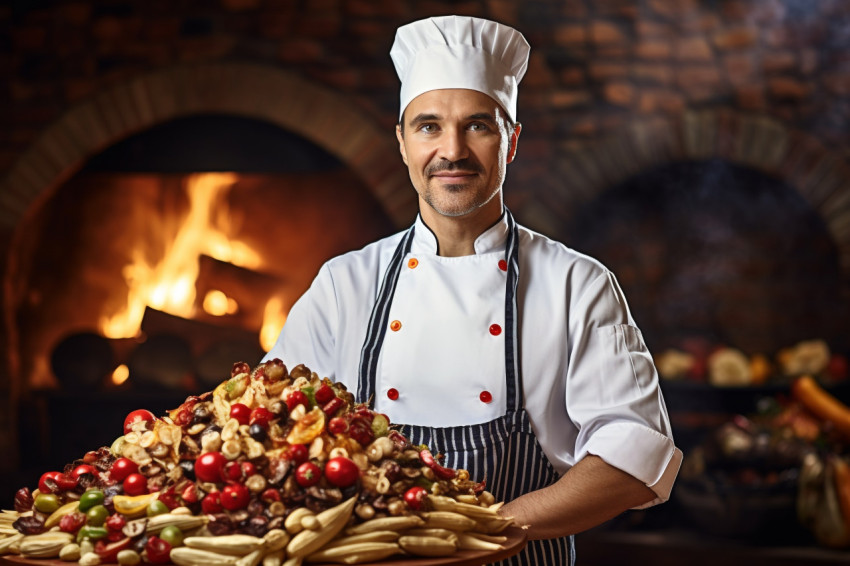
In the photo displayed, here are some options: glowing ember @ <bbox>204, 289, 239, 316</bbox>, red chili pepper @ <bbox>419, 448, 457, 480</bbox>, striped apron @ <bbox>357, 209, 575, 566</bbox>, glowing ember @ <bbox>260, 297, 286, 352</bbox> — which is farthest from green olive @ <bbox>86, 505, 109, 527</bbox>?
glowing ember @ <bbox>204, 289, 239, 316</bbox>

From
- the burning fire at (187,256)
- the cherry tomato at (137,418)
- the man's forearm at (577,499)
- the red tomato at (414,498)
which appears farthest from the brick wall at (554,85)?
the red tomato at (414,498)

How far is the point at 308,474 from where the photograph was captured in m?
1.39

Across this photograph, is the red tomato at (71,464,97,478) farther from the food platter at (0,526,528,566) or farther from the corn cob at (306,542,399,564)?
the corn cob at (306,542,399,564)

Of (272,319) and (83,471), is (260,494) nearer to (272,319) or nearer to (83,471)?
(83,471)

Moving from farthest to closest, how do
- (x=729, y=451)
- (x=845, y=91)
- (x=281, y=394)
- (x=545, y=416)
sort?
(x=845, y=91) < (x=729, y=451) < (x=545, y=416) < (x=281, y=394)

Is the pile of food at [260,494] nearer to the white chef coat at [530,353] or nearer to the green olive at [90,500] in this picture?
the green olive at [90,500]

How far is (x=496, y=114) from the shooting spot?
1.96 m

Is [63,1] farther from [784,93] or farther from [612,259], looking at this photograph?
[784,93]

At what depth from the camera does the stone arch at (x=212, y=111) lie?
4410 mm

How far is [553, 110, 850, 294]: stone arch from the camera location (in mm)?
4309

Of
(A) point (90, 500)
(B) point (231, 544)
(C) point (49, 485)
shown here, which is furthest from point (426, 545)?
(C) point (49, 485)

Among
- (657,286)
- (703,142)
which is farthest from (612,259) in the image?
(703,142)

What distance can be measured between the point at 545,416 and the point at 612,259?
305 cm

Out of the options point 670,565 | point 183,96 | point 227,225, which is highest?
point 183,96
